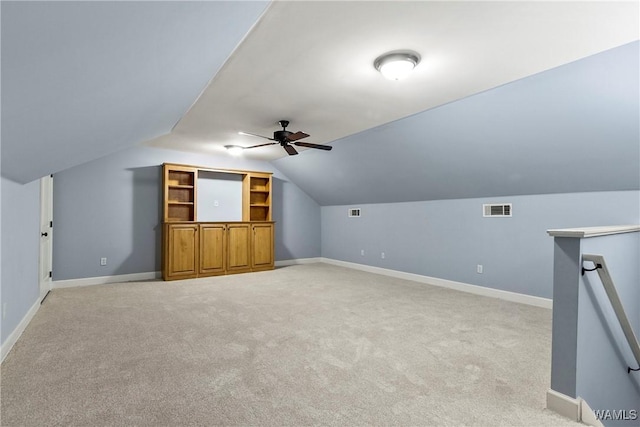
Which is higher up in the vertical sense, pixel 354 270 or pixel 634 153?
pixel 634 153

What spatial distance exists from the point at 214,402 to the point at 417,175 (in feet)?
14.1

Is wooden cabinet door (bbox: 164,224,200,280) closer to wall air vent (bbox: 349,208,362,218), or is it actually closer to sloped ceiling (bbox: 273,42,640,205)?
sloped ceiling (bbox: 273,42,640,205)

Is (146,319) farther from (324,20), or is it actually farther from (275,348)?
(324,20)

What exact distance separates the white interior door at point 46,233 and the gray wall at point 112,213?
12cm

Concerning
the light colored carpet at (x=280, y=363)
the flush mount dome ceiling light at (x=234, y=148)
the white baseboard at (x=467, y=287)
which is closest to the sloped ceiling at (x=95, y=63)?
the light colored carpet at (x=280, y=363)

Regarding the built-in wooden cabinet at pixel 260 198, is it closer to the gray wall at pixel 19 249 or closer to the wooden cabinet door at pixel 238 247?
the wooden cabinet door at pixel 238 247

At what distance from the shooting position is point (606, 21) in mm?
2102

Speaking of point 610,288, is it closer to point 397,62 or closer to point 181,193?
point 397,62

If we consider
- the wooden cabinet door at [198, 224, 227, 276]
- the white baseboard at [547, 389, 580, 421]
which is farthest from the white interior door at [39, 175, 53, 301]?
the white baseboard at [547, 389, 580, 421]

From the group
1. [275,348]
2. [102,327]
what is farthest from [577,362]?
[102,327]

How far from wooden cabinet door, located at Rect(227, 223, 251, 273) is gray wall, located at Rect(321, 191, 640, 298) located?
2.32 meters

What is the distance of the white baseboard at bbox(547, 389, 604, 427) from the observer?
6.16ft

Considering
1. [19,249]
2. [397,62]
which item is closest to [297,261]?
[19,249]

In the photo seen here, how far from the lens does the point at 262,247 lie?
6.88 meters
